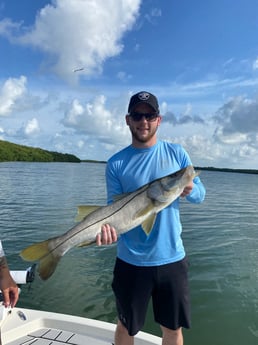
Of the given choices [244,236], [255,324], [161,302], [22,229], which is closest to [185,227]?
[244,236]

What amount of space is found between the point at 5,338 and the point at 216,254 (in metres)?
9.42

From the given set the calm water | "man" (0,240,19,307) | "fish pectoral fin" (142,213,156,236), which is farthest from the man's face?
the calm water

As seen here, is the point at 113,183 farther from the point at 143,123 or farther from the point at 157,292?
the point at 157,292

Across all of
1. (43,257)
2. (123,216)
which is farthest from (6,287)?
(123,216)

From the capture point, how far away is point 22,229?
51.3ft

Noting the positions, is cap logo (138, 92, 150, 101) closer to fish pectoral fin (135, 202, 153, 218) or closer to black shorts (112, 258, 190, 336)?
fish pectoral fin (135, 202, 153, 218)

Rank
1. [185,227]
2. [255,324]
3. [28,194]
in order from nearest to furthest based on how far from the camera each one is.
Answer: [255,324] → [185,227] → [28,194]

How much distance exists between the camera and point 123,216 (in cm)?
344

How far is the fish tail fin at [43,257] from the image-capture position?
3299mm

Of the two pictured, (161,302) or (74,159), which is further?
(74,159)

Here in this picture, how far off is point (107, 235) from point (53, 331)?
2412 mm

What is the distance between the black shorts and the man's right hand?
376mm

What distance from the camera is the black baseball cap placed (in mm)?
3590

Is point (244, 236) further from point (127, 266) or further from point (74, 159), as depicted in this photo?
point (74, 159)
